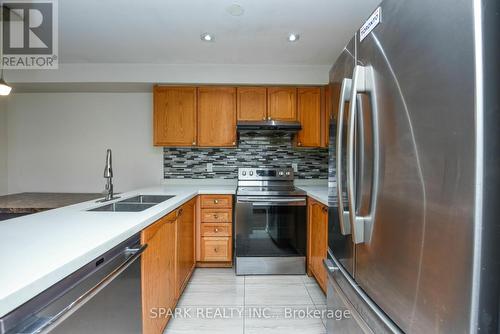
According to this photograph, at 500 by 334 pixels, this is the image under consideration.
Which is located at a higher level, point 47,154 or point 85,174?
point 47,154

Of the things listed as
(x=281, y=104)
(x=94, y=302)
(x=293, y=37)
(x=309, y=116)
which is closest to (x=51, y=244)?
(x=94, y=302)

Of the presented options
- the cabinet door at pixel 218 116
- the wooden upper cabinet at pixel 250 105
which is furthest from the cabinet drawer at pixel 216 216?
the wooden upper cabinet at pixel 250 105

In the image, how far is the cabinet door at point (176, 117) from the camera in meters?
2.92

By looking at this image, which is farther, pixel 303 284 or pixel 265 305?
pixel 303 284

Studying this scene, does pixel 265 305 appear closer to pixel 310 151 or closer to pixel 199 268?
pixel 199 268

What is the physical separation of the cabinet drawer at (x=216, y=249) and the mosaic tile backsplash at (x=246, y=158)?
0.87 m

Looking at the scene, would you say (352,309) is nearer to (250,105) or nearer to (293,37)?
(293,37)

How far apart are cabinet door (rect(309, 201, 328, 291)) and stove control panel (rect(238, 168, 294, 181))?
0.75 metres

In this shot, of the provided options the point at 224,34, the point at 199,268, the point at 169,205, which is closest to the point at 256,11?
the point at 224,34

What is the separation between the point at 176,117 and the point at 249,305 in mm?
2110

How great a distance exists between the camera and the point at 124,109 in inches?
127

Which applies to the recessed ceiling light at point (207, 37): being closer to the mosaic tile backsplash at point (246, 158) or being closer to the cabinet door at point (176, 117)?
the cabinet door at point (176, 117)

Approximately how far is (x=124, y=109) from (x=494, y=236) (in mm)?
3556

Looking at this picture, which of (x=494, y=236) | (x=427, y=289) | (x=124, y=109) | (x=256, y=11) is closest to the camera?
(x=494, y=236)
